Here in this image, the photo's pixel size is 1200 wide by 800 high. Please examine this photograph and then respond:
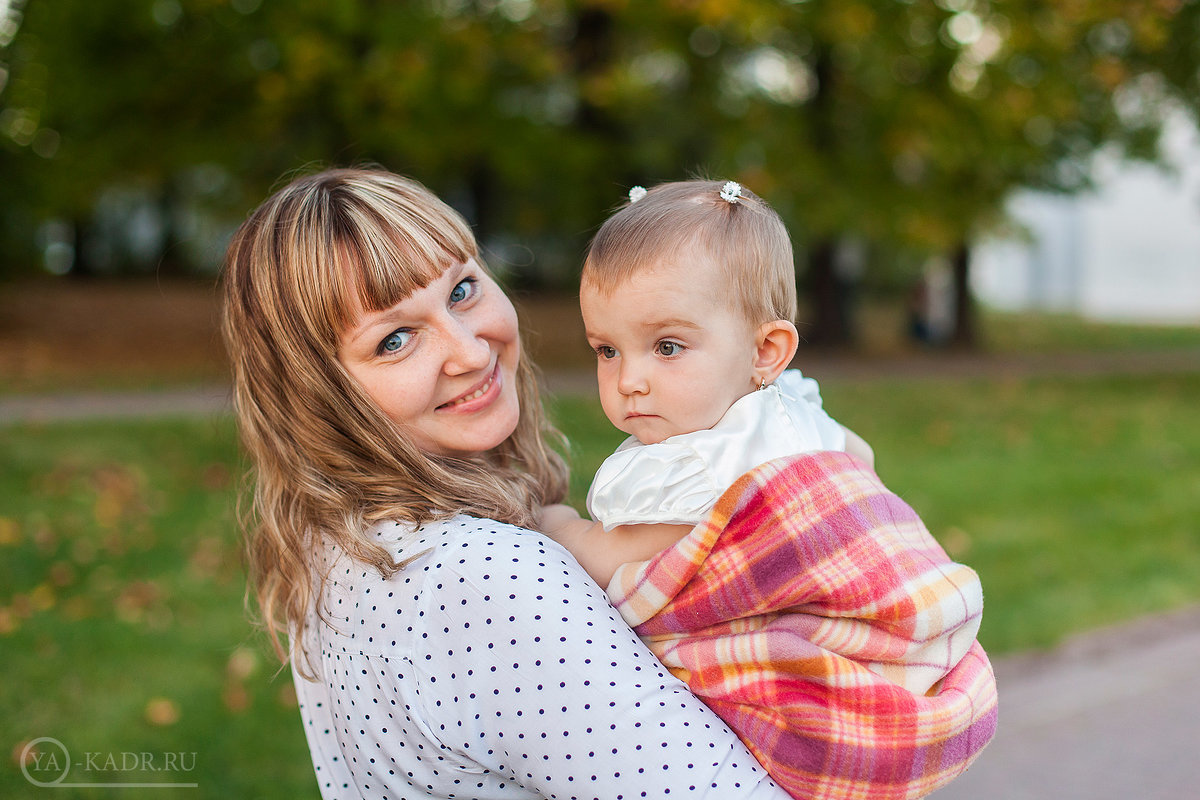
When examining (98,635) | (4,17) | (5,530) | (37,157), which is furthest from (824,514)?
(37,157)

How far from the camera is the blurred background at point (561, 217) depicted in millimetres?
5230

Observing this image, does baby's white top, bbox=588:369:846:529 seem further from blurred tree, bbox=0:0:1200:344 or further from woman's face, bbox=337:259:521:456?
blurred tree, bbox=0:0:1200:344

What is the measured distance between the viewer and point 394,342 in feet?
5.77

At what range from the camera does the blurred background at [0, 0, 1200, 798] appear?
5.23m

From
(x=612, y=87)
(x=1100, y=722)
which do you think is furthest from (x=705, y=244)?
(x=612, y=87)

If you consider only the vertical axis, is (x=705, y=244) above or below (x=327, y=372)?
above

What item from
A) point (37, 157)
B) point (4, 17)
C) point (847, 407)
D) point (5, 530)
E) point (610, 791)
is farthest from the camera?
point (37, 157)

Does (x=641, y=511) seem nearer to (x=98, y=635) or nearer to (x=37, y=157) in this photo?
(x=98, y=635)

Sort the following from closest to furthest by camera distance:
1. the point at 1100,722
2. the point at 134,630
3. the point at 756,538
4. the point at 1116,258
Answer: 1. the point at 756,538
2. the point at 1100,722
3. the point at 134,630
4. the point at 1116,258

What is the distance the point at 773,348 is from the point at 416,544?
690 mm

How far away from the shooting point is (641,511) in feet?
5.38

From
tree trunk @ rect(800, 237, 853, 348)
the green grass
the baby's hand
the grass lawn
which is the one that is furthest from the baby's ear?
tree trunk @ rect(800, 237, 853, 348)

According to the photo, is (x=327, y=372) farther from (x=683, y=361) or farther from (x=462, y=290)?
(x=683, y=361)

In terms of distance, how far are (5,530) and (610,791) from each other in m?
6.27
